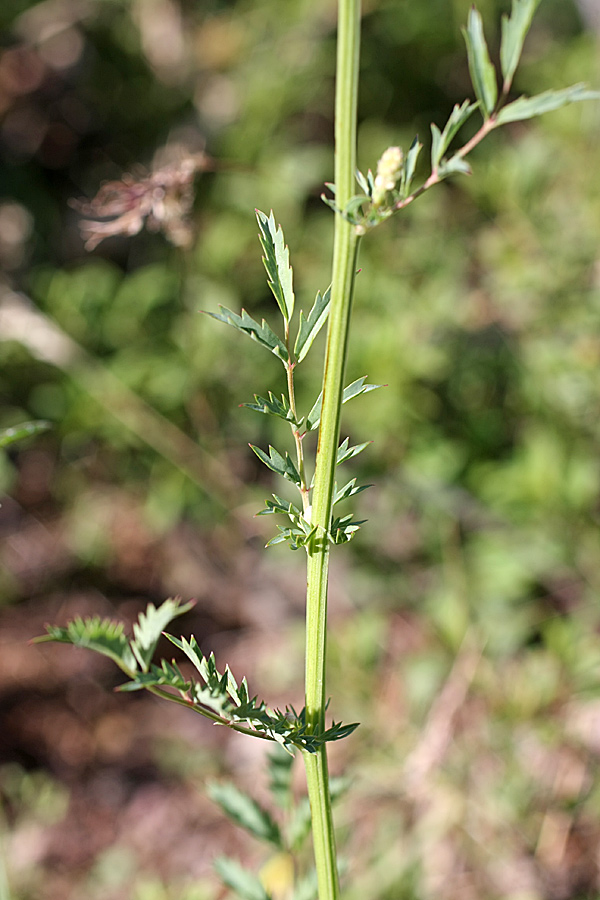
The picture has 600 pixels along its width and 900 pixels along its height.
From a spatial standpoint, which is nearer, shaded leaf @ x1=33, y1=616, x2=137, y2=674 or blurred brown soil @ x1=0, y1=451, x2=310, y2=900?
shaded leaf @ x1=33, y1=616, x2=137, y2=674

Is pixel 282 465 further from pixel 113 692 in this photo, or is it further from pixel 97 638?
pixel 113 692

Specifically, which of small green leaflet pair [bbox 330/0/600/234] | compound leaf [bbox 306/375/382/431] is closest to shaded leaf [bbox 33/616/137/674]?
compound leaf [bbox 306/375/382/431]

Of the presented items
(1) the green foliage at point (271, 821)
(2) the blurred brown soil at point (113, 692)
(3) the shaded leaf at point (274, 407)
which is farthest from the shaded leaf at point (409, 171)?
(2) the blurred brown soil at point (113, 692)

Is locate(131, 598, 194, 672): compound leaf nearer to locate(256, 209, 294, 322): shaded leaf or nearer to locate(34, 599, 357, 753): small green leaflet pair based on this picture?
locate(34, 599, 357, 753): small green leaflet pair

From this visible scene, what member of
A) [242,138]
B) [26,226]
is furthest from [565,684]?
[26,226]

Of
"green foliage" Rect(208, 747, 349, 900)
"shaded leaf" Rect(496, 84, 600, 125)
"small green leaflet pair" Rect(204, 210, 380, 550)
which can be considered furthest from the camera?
"green foliage" Rect(208, 747, 349, 900)

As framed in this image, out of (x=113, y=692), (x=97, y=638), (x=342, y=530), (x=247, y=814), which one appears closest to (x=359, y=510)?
(x=113, y=692)
